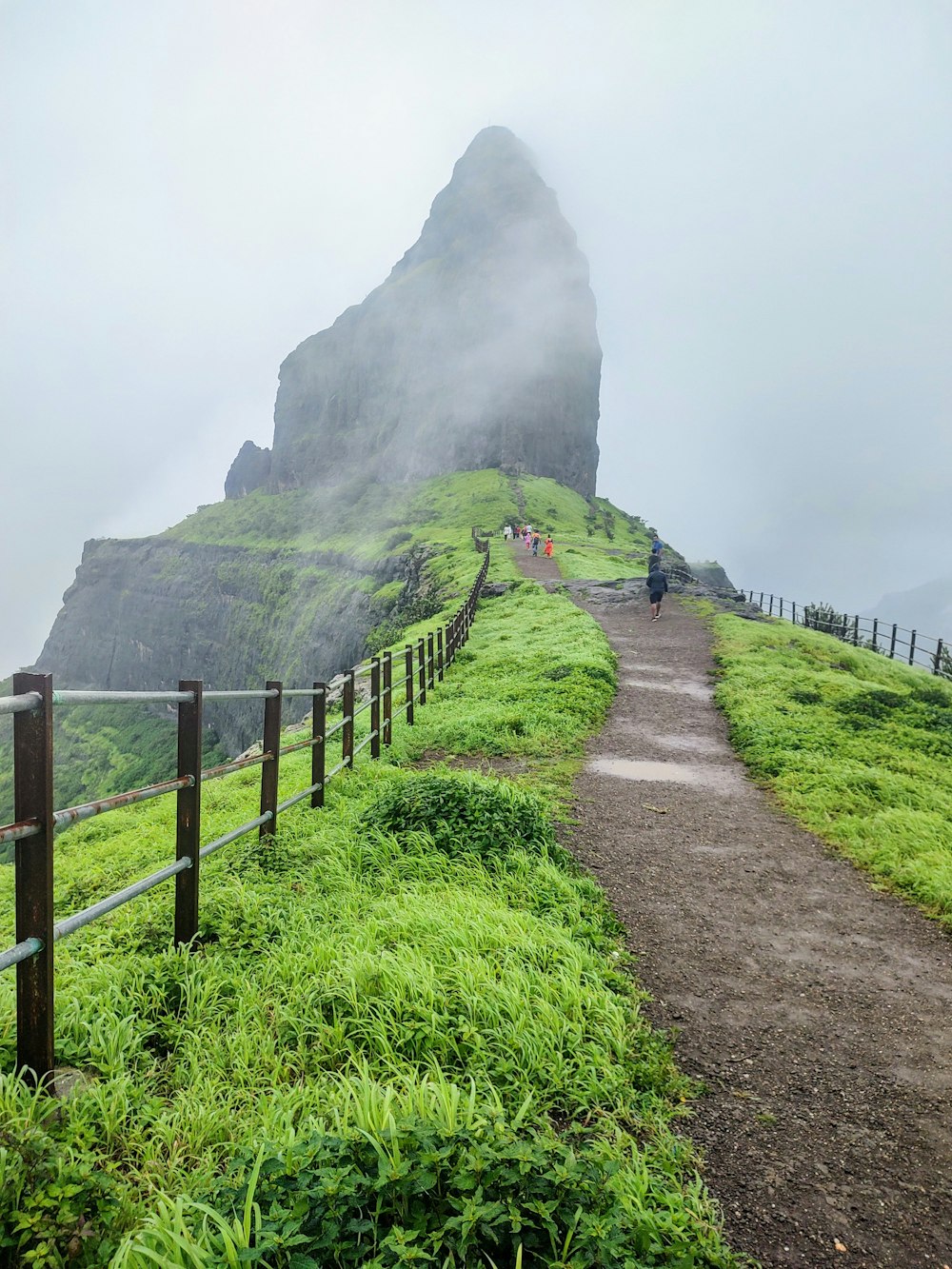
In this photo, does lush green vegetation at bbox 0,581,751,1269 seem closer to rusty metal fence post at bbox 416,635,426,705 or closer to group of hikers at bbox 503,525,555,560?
rusty metal fence post at bbox 416,635,426,705

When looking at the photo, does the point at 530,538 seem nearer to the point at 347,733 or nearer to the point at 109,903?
the point at 347,733

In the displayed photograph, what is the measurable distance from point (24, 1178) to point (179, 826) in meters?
2.02

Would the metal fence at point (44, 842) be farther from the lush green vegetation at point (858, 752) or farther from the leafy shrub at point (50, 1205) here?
the lush green vegetation at point (858, 752)

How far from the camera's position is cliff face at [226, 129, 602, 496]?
113500 mm

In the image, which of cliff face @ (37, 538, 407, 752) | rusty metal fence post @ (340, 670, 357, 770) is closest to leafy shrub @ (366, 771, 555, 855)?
rusty metal fence post @ (340, 670, 357, 770)

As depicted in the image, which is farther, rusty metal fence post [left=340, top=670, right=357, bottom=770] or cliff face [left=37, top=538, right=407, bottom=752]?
cliff face [left=37, top=538, right=407, bottom=752]

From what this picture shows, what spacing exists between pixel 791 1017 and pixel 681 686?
11811 millimetres

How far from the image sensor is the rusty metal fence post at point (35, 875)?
8.57ft

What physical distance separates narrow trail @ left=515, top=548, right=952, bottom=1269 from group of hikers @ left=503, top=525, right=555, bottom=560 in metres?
35.7

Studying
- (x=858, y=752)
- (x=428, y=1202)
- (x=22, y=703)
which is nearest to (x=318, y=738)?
(x=22, y=703)

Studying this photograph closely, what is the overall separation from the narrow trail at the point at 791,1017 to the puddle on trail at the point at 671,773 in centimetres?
61

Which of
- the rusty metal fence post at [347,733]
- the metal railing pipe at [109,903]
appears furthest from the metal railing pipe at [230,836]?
the rusty metal fence post at [347,733]

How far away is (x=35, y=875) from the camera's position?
2.70 m

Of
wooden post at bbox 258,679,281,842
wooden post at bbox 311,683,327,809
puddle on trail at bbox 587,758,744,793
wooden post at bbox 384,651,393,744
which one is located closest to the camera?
wooden post at bbox 258,679,281,842
